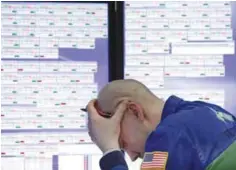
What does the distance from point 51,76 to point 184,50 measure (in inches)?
23.7

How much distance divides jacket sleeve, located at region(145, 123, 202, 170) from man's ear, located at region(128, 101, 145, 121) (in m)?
0.16

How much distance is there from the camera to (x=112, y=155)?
1.35 m

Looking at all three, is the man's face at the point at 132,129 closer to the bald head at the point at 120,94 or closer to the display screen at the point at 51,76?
the bald head at the point at 120,94

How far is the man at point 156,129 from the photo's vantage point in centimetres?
115

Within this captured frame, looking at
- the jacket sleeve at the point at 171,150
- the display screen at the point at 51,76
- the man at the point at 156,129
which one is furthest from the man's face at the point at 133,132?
the display screen at the point at 51,76

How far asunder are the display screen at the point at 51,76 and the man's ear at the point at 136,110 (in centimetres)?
94

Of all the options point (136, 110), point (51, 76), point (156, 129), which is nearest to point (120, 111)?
point (136, 110)

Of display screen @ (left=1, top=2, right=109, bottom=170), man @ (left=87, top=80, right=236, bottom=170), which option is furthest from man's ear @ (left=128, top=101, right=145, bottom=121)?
display screen @ (left=1, top=2, right=109, bottom=170)

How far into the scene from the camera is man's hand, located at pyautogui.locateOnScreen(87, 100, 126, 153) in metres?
1.36

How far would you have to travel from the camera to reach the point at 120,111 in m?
1.35

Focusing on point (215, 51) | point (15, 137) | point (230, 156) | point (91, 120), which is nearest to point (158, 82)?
point (215, 51)

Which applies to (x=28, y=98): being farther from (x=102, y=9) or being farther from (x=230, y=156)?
(x=230, y=156)

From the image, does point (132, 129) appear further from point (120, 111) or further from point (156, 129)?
point (156, 129)

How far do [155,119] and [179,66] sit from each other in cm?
101
